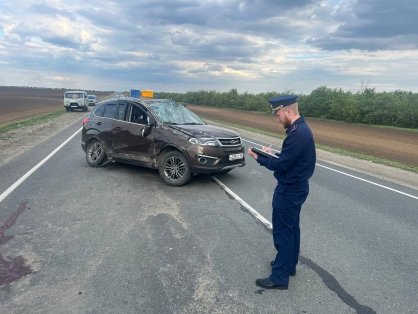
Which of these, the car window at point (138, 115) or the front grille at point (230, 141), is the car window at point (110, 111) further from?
the front grille at point (230, 141)

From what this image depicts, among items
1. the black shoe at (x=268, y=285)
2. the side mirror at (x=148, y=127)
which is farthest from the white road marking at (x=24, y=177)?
the black shoe at (x=268, y=285)

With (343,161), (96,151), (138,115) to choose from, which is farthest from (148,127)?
(343,161)

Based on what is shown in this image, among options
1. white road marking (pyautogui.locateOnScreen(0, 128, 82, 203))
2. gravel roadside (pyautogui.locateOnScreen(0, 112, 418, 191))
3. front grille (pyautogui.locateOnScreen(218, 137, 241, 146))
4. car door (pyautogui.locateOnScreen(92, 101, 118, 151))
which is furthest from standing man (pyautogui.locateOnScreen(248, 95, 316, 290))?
gravel roadside (pyautogui.locateOnScreen(0, 112, 418, 191))

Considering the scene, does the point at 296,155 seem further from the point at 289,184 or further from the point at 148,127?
the point at 148,127

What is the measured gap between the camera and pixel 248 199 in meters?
8.03

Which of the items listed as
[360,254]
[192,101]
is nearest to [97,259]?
[360,254]

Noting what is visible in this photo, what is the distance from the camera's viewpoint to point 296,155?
421 cm

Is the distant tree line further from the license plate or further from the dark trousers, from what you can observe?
the dark trousers

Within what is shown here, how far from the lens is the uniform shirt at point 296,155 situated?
166 inches

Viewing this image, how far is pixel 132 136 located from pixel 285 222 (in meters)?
6.12

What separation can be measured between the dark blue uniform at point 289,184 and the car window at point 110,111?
270 inches

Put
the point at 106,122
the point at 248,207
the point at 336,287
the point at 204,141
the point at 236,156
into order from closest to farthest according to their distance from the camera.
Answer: the point at 336,287
the point at 248,207
the point at 204,141
the point at 236,156
the point at 106,122

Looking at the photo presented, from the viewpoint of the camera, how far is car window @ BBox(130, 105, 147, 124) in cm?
972

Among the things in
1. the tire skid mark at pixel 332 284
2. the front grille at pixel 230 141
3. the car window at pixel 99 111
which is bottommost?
the tire skid mark at pixel 332 284
